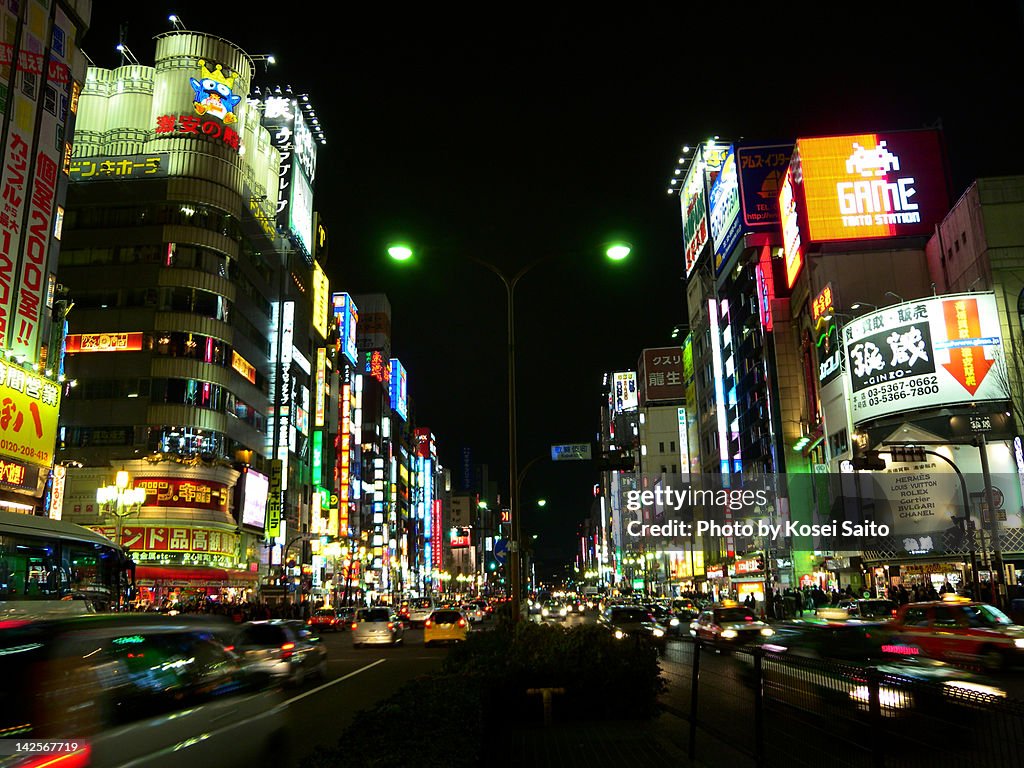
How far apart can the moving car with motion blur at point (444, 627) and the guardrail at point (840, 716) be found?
1067 inches

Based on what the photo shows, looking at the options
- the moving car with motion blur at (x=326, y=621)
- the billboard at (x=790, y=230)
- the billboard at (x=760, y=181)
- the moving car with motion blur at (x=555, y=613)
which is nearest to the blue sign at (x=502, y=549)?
the moving car with motion blur at (x=555, y=613)

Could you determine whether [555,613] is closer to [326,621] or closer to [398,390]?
[326,621]

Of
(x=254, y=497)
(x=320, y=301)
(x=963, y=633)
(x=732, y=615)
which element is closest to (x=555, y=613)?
(x=254, y=497)

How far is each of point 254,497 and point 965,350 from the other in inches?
1975

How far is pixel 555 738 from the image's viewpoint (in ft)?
37.3

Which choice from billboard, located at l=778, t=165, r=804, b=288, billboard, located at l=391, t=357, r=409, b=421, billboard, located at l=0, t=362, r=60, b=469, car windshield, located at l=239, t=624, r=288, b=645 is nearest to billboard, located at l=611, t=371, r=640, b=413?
billboard, located at l=391, t=357, r=409, b=421

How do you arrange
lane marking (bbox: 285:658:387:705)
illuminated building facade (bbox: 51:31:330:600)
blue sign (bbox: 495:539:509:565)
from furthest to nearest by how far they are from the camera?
1. illuminated building facade (bbox: 51:31:330:600)
2. blue sign (bbox: 495:539:509:565)
3. lane marking (bbox: 285:658:387:705)

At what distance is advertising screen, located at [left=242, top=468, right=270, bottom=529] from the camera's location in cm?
6400

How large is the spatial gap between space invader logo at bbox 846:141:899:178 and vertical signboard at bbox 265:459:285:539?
169ft

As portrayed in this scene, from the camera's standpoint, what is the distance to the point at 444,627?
36281mm

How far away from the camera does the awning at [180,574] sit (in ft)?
188

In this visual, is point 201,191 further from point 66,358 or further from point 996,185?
point 996,185

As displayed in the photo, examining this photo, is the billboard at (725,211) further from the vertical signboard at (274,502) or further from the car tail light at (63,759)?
the car tail light at (63,759)

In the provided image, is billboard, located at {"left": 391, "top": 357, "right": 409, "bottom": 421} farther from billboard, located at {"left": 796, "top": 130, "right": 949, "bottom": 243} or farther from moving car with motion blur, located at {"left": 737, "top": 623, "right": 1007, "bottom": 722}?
moving car with motion blur, located at {"left": 737, "top": 623, "right": 1007, "bottom": 722}
